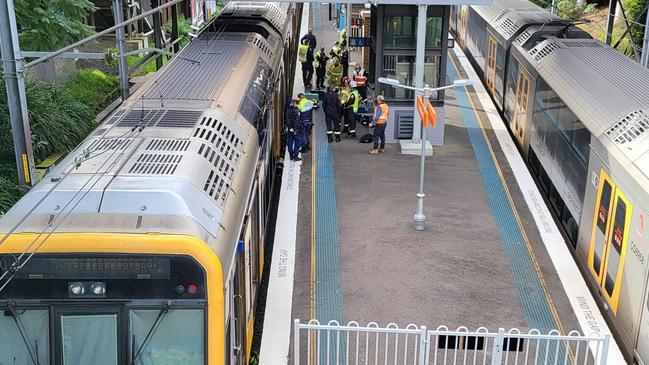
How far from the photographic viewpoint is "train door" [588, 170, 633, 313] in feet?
32.4

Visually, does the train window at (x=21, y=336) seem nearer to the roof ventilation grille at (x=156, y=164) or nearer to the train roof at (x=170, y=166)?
→ the train roof at (x=170, y=166)

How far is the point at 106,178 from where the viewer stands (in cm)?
704

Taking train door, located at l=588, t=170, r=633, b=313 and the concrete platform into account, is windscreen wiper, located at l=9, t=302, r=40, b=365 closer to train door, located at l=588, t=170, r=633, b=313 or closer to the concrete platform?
the concrete platform

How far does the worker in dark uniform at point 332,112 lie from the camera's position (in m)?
17.8

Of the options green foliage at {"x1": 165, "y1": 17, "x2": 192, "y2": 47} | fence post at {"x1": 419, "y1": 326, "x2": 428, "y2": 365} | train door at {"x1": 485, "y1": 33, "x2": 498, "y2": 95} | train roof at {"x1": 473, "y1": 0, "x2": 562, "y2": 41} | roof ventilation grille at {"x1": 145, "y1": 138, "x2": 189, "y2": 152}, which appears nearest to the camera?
fence post at {"x1": 419, "y1": 326, "x2": 428, "y2": 365}

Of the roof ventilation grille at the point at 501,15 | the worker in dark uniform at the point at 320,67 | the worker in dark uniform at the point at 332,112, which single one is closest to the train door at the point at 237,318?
the worker in dark uniform at the point at 332,112

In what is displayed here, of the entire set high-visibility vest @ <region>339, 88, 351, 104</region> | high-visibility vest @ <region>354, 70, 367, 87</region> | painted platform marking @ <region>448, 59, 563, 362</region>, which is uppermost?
high-visibility vest @ <region>354, 70, 367, 87</region>

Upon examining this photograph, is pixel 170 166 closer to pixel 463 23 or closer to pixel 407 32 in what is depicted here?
pixel 407 32

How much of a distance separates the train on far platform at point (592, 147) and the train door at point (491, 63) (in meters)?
2.36

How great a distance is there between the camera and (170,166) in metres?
7.42

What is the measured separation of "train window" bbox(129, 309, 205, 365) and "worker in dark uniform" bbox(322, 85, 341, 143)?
1201cm

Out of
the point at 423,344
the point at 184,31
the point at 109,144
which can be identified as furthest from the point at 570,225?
the point at 184,31

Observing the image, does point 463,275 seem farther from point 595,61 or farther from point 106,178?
point 106,178

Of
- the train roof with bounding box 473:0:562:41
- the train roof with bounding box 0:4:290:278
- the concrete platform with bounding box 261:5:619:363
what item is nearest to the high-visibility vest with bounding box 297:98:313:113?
the concrete platform with bounding box 261:5:619:363
